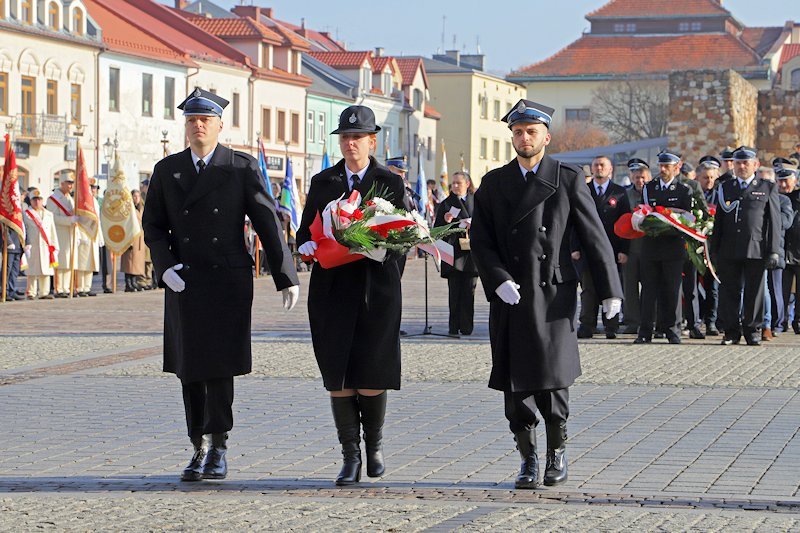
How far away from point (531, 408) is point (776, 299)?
10.9 m

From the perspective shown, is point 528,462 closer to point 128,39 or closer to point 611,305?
point 611,305

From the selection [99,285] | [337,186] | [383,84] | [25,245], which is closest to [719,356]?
[337,186]

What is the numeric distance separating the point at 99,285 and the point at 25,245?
5235 mm

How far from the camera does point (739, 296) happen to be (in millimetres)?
16922

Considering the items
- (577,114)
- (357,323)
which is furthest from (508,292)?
(577,114)

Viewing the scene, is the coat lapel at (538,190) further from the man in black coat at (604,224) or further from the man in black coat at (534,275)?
the man in black coat at (604,224)

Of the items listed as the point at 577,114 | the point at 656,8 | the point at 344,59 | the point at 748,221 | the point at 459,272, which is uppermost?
the point at 656,8

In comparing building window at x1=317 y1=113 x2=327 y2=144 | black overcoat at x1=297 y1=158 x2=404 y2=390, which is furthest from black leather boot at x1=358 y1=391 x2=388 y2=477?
building window at x1=317 y1=113 x2=327 y2=144

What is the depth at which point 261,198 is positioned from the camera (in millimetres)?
8328

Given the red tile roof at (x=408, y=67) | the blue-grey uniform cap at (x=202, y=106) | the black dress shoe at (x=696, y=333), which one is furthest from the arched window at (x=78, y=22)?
the blue-grey uniform cap at (x=202, y=106)

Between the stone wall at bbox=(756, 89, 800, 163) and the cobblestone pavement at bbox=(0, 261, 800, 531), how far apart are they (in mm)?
28100

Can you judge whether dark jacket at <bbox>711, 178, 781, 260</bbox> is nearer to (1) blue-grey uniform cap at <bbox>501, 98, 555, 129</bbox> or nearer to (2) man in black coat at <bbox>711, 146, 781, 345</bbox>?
(2) man in black coat at <bbox>711, 146, 781, 345</bbox>

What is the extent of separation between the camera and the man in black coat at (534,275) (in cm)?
798

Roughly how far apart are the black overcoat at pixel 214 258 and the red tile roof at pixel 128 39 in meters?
46.1
